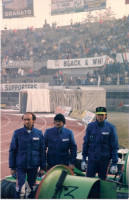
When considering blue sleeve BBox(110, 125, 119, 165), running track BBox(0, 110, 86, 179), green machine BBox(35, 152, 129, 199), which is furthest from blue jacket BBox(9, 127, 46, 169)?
running track BBox(0, 110, 86, 179)

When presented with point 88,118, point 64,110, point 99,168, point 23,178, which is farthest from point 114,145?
point 64,110

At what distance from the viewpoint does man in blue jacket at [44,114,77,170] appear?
5238mm

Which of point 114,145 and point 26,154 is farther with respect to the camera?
point 114,145

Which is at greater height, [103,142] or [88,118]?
[103,142]

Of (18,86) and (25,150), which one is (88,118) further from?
(25,150)

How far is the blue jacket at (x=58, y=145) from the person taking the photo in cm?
525

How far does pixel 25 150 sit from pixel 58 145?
2.01 ft

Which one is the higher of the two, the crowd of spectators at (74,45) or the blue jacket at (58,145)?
the crowd of spectators at (74,45)

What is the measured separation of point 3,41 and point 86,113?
1673cm

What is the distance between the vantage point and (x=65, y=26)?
34.6 m

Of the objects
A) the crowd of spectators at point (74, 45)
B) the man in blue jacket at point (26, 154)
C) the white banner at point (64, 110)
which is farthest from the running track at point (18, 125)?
the man in blue jacket at point (26, 154)

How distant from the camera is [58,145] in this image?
5.24 m

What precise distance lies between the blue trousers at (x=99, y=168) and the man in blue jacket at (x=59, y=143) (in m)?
0.28

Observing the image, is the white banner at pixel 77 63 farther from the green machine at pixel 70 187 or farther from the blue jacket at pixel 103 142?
the green machine at pixel 70 187
